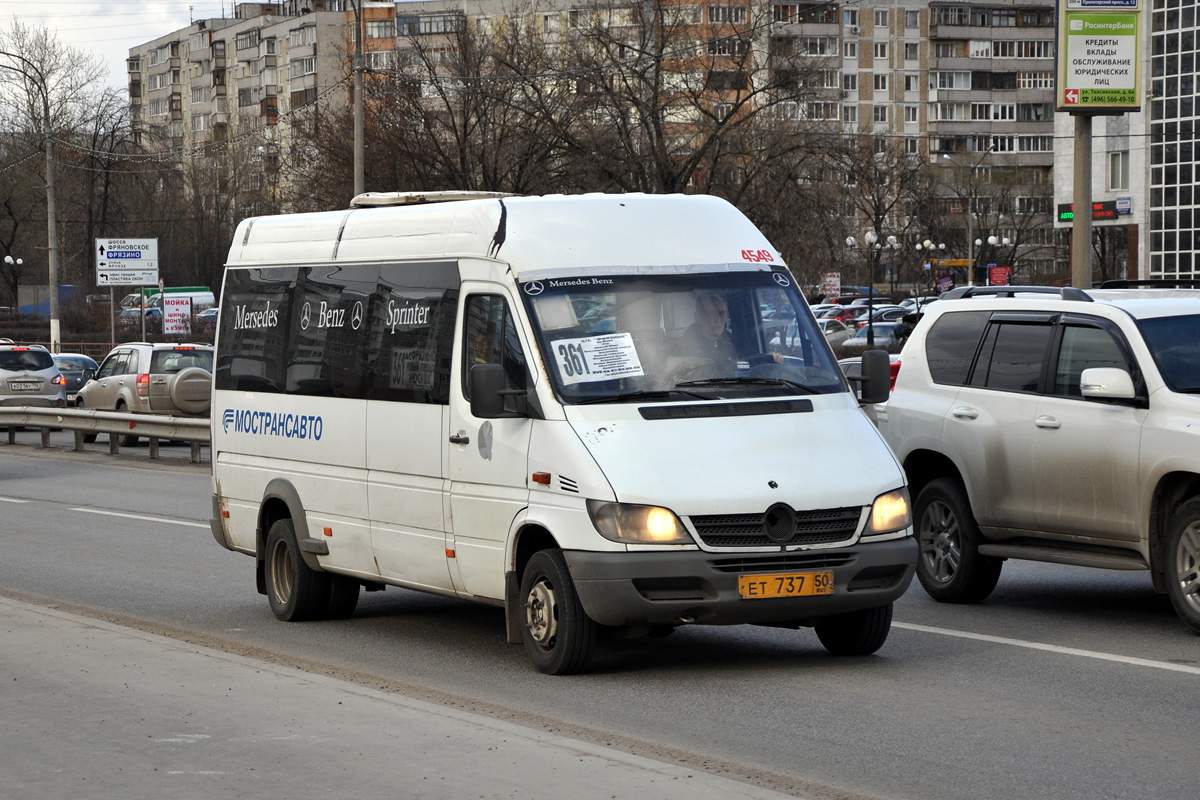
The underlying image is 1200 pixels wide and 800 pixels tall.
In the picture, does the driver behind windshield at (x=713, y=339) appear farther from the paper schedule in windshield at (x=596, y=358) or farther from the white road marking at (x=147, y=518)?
the white road marking at (x=147, y=518)

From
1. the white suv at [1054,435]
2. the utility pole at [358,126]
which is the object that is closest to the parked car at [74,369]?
the utility pole at [358,126]

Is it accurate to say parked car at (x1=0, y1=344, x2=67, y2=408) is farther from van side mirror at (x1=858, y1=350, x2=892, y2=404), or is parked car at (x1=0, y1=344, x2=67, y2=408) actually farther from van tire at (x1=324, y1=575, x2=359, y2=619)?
van side mirror at (x1=858, y1=350, x2=892, y2=404)

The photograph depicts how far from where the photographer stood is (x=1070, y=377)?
10.4m

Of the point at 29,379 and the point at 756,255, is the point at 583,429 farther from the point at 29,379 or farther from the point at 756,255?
the point at 29,379

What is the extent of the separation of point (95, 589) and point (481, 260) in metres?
5.14

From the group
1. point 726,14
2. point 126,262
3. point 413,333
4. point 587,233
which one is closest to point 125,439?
point 726,14

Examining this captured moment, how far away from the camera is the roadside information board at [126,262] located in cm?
5503

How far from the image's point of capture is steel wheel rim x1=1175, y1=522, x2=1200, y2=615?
9.32 metres

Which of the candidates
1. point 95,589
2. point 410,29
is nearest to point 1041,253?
point 410,29

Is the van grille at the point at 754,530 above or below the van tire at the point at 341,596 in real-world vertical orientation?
above

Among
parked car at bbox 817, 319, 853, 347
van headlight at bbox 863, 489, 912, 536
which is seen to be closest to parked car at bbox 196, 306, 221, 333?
parked car at bbox 817, 319, 853, 347

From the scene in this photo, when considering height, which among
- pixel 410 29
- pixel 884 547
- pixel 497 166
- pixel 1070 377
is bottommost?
pixel 884 547

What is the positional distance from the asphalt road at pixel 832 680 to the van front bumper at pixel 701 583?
1.18 feet

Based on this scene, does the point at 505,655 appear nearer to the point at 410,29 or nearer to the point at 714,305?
the point at 714,305
